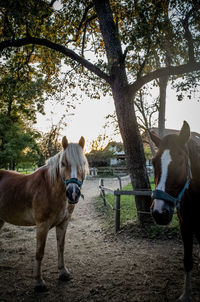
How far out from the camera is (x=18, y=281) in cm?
307

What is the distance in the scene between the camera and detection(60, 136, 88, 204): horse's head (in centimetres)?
256

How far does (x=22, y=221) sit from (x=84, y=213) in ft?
18.4

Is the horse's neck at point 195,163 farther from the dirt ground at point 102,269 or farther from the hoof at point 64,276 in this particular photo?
the hoof at point 64,276

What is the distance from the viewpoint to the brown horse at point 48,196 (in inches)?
110

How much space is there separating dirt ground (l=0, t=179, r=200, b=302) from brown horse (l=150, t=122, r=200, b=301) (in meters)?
0.60

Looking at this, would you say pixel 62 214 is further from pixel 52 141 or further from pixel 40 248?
pixel 52 141

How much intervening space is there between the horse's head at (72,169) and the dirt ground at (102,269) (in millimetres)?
1522

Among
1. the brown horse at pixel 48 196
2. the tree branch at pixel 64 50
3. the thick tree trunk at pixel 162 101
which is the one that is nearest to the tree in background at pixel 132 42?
the tree branch at pixel 64 50

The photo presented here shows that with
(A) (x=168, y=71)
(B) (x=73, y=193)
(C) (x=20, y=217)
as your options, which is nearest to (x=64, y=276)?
(C) (x=20, y=217)

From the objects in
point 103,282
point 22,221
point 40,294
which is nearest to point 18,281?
point 40,294

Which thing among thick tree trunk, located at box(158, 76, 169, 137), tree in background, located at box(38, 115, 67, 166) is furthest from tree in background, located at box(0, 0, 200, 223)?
tree in background, located at box(38, 115, 67, 166)

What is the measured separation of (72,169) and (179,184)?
1503 mm

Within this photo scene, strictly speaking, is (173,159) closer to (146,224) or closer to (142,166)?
(142,166)

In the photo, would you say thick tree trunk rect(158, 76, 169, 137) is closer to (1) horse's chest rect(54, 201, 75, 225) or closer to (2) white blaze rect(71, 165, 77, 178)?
(2) white blaze rect(71, 165, 77, 178)
